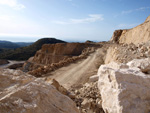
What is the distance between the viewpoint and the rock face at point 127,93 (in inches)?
107

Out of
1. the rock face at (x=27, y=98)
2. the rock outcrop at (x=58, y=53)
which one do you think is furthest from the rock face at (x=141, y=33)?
the rock face at (x=27, y=98)

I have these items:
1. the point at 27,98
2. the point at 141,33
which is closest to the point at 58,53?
the point at 141,33

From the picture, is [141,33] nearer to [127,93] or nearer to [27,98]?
Result: [127,93]

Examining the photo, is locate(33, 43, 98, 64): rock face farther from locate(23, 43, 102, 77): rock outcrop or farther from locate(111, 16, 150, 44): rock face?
locate(111, 16, 150, 44): rock face

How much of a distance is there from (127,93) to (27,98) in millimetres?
2368

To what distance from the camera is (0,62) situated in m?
45.2

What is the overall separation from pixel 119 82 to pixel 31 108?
2.26m

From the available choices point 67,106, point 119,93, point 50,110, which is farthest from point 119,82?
point 50,110

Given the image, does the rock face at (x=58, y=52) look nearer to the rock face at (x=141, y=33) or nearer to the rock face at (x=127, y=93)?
the rock face at (x=141, y=33)

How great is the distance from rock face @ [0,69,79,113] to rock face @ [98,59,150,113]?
143 cm

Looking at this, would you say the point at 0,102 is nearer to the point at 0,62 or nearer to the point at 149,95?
the point at 149,95

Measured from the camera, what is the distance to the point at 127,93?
2861 millimetres

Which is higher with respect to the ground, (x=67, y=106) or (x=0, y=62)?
(x=67, y=106)

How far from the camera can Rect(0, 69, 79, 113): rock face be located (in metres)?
1.49
